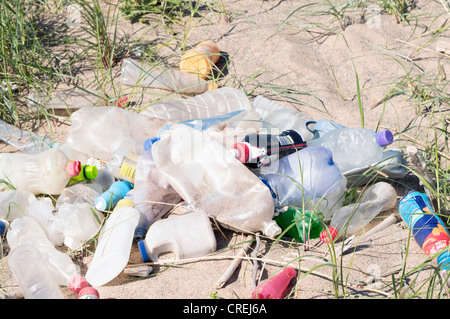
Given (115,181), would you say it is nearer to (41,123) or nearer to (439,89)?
(41,123)

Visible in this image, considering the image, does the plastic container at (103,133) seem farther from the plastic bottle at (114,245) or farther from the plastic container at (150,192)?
the plastic bottle at (114,245)

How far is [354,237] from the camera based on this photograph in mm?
2375

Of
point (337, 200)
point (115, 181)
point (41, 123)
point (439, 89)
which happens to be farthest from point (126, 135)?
point (439, 89)

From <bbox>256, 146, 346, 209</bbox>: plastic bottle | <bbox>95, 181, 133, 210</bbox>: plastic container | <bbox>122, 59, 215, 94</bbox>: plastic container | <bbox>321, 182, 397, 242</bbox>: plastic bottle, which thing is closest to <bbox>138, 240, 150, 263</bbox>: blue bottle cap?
<bbox>95, 181, 133, 210</bbox>: plastic container

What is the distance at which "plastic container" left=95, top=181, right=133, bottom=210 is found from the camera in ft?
8.07

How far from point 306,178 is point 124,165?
Answer: 91cm

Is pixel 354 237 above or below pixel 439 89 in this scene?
below

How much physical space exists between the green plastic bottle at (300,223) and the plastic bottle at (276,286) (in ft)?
0.73

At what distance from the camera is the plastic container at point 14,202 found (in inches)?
97.7

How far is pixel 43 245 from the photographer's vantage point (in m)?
2.32

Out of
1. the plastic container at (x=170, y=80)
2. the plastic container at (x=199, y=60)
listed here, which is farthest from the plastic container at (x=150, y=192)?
the plastic container at (x=199, y=60)

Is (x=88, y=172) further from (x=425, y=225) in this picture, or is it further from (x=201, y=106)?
(x=425, y=225)
